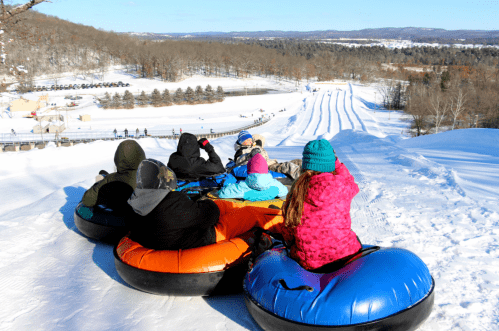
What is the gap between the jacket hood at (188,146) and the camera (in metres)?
5.61

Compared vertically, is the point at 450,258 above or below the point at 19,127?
above

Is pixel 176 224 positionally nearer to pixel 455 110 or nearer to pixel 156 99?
pixel 455 110

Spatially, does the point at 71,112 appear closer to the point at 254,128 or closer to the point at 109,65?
the point at 254,128

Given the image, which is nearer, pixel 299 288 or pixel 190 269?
pixel 299 288

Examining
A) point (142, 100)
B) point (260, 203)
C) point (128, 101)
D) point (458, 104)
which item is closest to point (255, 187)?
point (260, 203)

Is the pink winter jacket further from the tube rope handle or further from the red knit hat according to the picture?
the red knit hat

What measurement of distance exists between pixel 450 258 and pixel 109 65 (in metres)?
108

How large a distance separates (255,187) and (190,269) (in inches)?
60.3

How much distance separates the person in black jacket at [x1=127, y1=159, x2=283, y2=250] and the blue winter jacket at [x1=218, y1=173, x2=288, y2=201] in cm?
70

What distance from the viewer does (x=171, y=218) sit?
3.03 meters

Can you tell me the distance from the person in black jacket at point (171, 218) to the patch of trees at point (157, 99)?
5405 centimetres

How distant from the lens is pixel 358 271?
2.54 m

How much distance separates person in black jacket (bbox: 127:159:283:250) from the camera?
288 centimetres

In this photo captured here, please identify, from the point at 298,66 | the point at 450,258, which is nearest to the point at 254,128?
the point at 450,258
